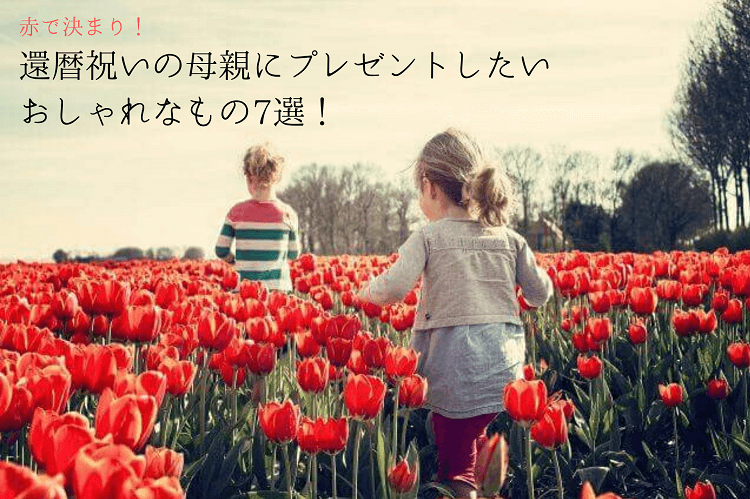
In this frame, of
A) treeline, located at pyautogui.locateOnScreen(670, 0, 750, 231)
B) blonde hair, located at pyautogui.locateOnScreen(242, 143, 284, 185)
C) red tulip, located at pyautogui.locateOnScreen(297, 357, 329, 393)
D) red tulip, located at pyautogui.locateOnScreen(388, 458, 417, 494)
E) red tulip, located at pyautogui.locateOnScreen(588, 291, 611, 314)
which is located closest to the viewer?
red tulip, located at pyautogui.locateOnScreen(388, 458, 417, 494)

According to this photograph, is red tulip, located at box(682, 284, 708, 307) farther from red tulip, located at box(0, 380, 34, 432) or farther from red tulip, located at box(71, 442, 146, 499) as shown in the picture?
Result: red tulip, located at box(71, 442, 146, 499)

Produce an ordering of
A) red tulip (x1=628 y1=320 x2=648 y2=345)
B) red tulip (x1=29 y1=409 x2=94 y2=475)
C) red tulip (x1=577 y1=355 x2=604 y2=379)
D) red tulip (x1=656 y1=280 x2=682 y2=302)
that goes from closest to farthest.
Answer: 1. red tulip (x1=29 y1=409 x2=94 y2=475)
2. red tulip (x1=577 y1=355 x2=604 y2=379)
3. red tulip (x1=628 y1=320 x2=648 y2=345)
4. red tulip (x1=656 y1=280 x2=682 y2=302)

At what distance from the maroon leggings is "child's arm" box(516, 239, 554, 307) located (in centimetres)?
68

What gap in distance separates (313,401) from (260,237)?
12.1ft

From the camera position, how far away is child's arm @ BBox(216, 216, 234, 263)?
6.88 meters

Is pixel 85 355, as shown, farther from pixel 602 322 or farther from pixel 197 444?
pixel 602 322

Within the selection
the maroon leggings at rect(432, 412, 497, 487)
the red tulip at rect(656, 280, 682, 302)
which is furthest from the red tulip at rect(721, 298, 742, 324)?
the maroon leggings at rect(432, 412, 497, 487)

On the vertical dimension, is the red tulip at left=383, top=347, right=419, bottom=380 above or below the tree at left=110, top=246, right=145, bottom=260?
below

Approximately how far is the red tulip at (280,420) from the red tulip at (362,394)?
10.0 inches

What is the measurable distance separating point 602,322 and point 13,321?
2872mm

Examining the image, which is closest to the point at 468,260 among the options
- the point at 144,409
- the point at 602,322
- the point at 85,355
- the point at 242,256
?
the point at 602,322

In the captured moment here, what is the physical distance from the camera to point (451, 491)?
145 inches

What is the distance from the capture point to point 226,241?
22.8 feet

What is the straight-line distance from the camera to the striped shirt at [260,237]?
6.89 m
